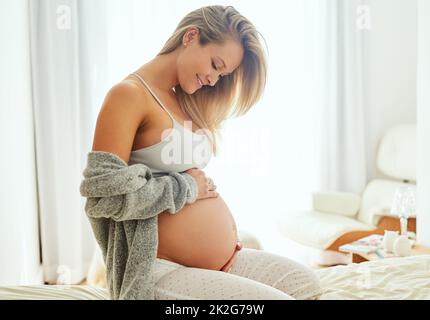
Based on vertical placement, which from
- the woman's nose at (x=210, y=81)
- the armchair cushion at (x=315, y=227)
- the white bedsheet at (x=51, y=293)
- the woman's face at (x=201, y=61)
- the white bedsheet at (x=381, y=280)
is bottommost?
the armchair cushion at (x=315, y=227)

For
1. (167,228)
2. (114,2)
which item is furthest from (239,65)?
(114,2)

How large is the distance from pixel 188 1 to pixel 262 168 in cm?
87

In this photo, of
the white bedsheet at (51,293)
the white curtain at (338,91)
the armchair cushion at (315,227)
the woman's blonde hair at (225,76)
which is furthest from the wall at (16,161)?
the white curtain at (338,91)

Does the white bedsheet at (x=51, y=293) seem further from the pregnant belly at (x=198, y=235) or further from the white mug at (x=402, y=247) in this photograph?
the white mug at (x=402, y=247)

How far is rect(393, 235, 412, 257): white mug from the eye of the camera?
1.73 metres

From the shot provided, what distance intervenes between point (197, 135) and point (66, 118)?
1.20 meters

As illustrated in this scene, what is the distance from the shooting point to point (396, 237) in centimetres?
181

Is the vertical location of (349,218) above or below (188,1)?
below

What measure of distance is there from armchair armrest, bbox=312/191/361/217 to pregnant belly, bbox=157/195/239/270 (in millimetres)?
1489

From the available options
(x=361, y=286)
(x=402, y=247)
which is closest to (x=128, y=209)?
(x=361, y=286)

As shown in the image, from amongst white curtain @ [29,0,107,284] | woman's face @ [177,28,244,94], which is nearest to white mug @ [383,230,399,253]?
woman's face @ [177,28,244,94]

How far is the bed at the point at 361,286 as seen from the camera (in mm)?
1059

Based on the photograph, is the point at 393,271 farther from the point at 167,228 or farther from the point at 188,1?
the point at 188,1

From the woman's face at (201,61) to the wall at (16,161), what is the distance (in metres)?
0.58
